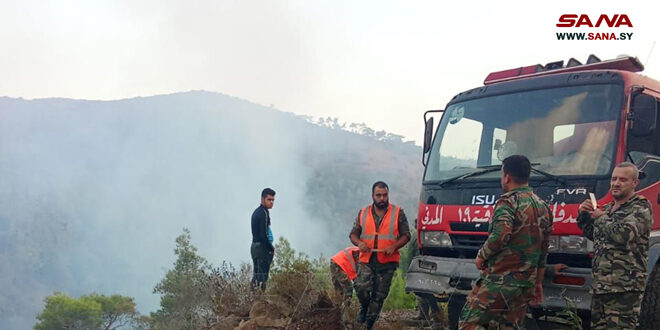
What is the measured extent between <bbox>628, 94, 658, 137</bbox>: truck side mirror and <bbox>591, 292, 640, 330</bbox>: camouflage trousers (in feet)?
4.24

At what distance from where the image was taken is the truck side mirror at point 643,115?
420 centimetres

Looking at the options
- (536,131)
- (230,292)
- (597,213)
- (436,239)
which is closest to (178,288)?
(230,292)

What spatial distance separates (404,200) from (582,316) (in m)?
80.2

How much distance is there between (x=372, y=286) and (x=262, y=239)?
2141 mm

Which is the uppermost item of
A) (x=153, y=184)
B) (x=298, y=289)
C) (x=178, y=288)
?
(x=153, y=184)

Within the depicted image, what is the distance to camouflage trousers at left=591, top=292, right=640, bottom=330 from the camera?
3.69 meters

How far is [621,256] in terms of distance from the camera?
3725 millimetres

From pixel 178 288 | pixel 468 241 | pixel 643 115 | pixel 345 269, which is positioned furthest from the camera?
pixel 178 288

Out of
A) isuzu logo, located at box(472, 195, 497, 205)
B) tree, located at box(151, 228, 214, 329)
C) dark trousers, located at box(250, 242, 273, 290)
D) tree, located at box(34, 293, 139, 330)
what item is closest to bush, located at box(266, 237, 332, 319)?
dark trousers, located at box(250, 242, 273, 290)

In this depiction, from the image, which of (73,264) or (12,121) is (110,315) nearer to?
(73,264)

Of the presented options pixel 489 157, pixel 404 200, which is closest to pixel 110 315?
pixel 489 157

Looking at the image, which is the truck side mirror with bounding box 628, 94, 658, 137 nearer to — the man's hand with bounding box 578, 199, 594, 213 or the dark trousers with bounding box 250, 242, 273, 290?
the man's hand with bounding box 578, 199, 594, 213

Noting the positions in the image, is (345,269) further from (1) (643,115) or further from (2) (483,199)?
(1) (643,115)

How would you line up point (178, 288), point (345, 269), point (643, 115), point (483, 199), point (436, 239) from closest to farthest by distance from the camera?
point (643, 115) < point (483, 199) < point (436, 239) < point (345, 269) < point (178, 288)
